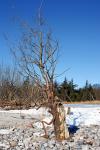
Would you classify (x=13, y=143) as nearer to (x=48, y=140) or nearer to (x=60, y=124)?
(x=48, y=140)

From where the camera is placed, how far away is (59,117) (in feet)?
33.9

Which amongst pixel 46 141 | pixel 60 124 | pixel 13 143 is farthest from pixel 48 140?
pixel 13 143

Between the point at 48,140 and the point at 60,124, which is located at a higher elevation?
the point at 60,124

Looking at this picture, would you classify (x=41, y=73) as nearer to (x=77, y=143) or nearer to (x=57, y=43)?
(x=57, y=43)

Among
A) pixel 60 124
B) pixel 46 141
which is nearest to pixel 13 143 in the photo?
pixel 46 141

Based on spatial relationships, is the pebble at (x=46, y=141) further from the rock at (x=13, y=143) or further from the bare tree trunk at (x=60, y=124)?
the bare tree trunk at (x=60, y=124)

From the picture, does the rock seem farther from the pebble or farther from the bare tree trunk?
the bare tree trunk

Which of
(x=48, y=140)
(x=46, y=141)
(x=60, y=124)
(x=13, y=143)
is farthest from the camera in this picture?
(x=60, y=124)

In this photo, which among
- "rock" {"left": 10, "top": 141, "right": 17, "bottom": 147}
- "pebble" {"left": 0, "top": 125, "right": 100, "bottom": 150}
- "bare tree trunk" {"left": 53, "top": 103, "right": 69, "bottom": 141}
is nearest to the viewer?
"pebble" {"left": 0, "top": 125, "right": 100, "bottom": 150}

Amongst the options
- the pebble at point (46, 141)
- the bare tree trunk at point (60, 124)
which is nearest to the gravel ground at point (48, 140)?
the pebble at point (46, 141)

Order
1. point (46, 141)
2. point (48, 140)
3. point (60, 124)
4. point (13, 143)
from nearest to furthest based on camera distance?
point (13, 143) < point (46, 141) < point (48, 140) < point (60, 124)

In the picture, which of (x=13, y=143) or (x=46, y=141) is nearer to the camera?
(x=13, y=143)

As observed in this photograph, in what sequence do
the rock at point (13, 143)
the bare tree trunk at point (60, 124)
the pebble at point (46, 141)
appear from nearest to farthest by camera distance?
the pebble at point (46, 141) < the rock at point (13, 143) < the bare tree trunk at point (60, 124)

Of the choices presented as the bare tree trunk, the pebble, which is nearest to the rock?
the pebble
